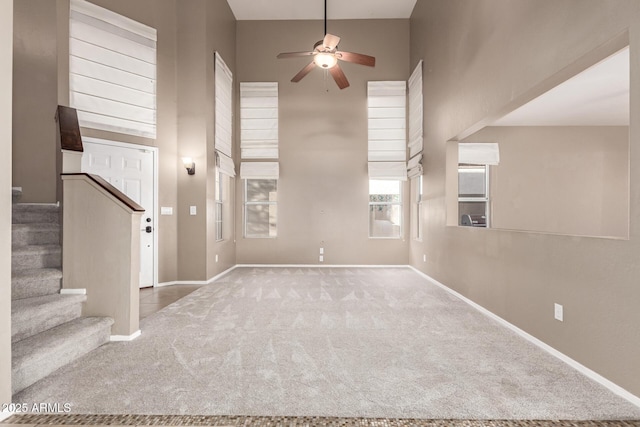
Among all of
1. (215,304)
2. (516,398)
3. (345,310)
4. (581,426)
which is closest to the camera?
(581,426)

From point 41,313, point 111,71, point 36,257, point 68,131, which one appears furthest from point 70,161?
point 111,71

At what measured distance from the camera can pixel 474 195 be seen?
616cm

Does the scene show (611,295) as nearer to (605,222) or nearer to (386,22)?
(605,222)

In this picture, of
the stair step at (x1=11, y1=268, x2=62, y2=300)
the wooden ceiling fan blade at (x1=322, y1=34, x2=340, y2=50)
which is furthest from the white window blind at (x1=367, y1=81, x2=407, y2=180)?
the stair step at (x1=11, y1=268, x2=62, y2=300)

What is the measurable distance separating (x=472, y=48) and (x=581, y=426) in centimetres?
401

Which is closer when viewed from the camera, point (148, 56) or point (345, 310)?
point (345, 310)

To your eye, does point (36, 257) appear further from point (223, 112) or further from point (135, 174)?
point (223, 112)

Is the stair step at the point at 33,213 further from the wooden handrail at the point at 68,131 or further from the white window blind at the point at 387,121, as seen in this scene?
the white window blind at the point at 387,121

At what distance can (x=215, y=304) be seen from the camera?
4.36 meters

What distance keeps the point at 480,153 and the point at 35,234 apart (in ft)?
20.0

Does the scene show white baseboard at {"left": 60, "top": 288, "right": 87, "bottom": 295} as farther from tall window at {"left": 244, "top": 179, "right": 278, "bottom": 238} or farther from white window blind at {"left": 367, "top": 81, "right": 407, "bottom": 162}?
white window blind at {"left": 367, "top": 81, "right": 407, "bottom": 162}

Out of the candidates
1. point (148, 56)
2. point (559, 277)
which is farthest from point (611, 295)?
point (148, 56)

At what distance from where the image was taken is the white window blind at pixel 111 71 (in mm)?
4586

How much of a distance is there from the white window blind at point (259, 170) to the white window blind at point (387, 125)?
2.09 metres
